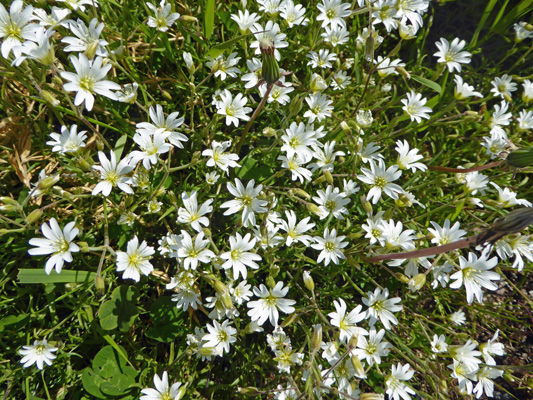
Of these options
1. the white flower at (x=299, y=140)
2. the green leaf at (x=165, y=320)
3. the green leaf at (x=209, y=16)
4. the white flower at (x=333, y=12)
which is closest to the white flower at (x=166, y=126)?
the white flower at (x=299, y=140)

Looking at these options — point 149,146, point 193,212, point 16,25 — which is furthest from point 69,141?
point 193,212

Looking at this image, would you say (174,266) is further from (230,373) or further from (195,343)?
(230,373)

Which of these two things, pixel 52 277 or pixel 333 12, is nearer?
pixel 52 277

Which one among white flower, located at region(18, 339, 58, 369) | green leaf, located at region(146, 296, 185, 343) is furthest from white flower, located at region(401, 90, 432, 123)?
white flower, located at region(18, 339, 58, 369)

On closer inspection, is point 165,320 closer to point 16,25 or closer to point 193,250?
point 193,250

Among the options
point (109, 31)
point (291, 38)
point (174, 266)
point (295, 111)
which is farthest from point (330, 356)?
point (109, 31)

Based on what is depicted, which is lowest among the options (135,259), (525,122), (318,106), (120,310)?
(120,310)
